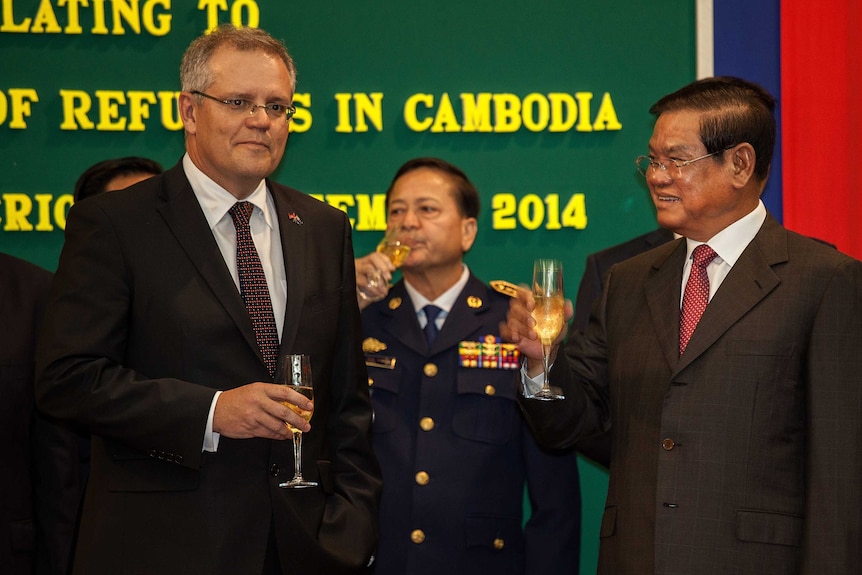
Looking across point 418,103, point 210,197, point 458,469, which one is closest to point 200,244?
point 210,197

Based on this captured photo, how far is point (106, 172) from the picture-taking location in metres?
4.25

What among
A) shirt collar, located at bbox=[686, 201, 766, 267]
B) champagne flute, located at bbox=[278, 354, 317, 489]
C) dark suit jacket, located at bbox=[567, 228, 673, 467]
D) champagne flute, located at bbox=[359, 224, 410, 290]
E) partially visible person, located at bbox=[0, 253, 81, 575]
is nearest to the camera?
champagne flute, located at bbox=[278, 354, 317, 489]

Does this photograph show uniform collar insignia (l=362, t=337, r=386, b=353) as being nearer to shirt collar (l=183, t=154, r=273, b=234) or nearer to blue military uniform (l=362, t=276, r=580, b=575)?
blue military uniform (l=362, t=276, r=580, b=575)

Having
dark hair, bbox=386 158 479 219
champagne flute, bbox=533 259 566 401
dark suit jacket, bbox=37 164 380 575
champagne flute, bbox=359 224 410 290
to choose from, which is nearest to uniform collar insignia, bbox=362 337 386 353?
champagne flute, bbox=359 224 410 290

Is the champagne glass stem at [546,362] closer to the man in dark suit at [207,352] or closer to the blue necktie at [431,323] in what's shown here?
the man in dark suit at [207,352]

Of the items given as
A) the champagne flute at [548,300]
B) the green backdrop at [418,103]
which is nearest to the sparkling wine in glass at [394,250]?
the green backdrop at [418,103]

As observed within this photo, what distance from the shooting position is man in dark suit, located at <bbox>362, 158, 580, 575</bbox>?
12.6ft

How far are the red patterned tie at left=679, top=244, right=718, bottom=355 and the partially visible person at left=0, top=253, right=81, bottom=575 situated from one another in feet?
6.41

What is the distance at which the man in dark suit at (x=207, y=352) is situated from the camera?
263cm

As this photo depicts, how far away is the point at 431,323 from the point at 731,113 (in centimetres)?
152

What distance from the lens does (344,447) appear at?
3.07 metres

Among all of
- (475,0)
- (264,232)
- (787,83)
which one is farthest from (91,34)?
(787,83)

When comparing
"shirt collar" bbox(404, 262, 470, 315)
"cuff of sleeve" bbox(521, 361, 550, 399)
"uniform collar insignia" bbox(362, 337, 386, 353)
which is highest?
"shirt collar" bbox(404, 262, 470, 315)

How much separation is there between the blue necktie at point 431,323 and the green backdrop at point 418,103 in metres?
0.63
